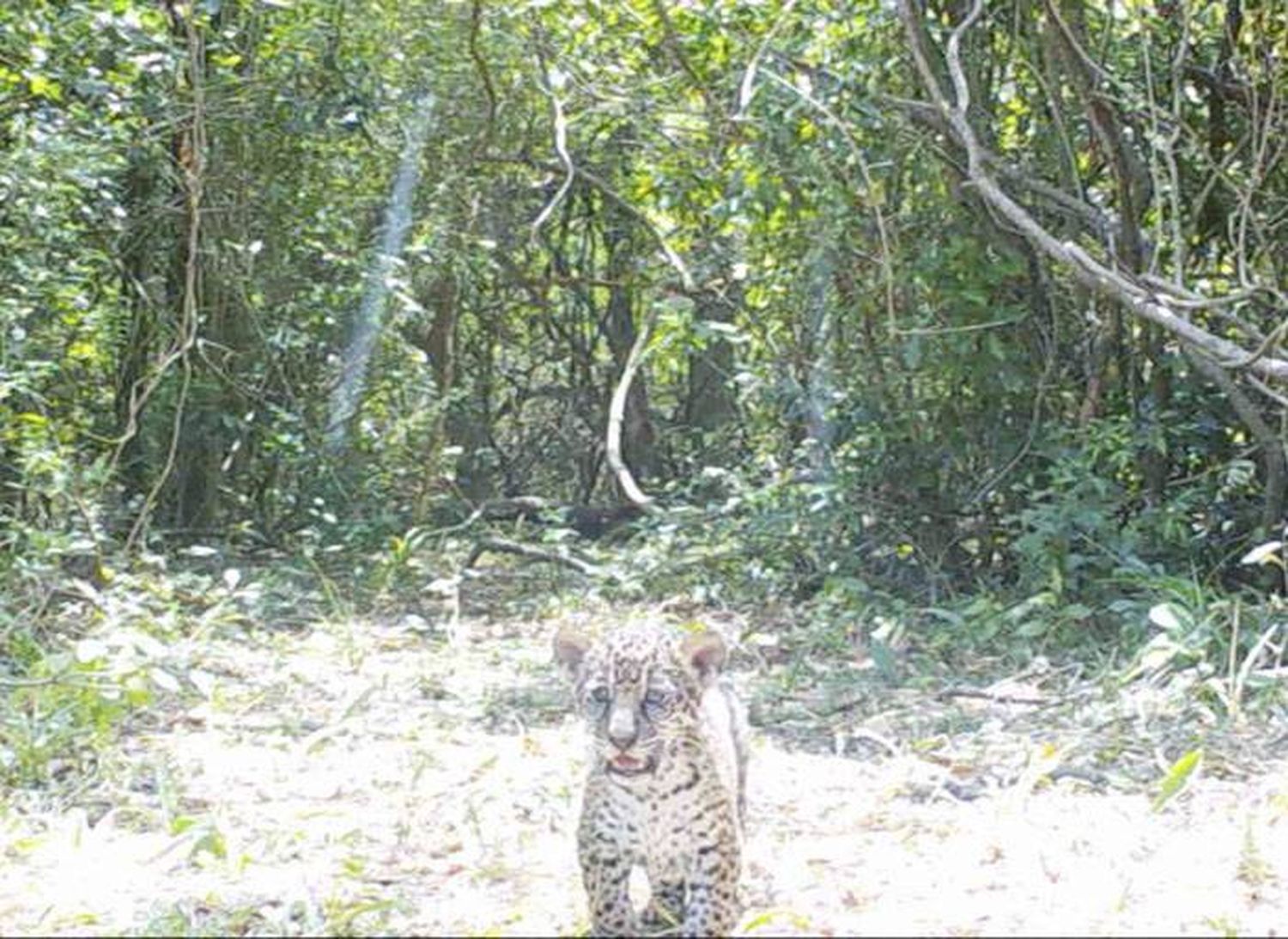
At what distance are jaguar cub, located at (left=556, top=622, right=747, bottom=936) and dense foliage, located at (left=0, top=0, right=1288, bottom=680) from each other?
144 inches

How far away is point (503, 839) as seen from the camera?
5.02 metres

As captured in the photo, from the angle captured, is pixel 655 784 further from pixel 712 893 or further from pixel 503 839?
pixel 503 839

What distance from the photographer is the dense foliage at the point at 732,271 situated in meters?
8.30

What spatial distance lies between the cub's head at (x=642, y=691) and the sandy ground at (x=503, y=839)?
0.39 m

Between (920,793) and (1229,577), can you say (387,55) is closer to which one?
(1229,577)

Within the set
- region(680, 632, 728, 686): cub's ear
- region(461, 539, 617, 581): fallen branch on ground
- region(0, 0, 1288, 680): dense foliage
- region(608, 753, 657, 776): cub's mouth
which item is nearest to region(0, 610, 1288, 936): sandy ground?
region(608, 753, 657, 776): cub's mouth

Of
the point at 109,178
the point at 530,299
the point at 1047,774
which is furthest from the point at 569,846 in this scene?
the point at 530,299

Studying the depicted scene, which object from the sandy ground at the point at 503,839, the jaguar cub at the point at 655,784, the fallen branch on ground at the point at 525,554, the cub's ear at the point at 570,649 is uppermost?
the cub's ear at the point at 570,649

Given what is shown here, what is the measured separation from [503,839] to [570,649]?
42.6 inches

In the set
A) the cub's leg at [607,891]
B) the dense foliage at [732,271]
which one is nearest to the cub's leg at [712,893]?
the cub's leg at [607,891]

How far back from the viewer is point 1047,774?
595cm

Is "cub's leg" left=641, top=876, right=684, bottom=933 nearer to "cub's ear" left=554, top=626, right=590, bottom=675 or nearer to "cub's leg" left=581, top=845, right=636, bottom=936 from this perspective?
"cub's leg" left=581, top=845, right=636, bottom=936

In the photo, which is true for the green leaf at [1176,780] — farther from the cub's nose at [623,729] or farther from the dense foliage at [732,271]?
the dense foliage at [732,271]

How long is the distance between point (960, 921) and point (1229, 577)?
4.80 meters
